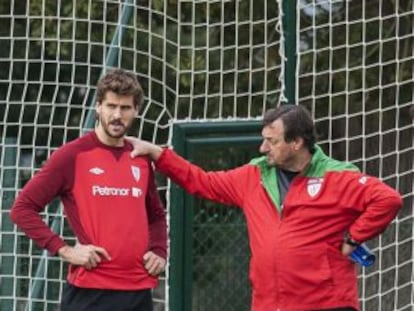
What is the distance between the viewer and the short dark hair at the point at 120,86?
468 centimetres

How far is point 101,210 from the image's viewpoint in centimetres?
464

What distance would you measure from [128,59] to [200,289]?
1367 mm

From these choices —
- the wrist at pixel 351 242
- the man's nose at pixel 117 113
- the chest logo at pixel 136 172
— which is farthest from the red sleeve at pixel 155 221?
the wrist at pixel 351 242

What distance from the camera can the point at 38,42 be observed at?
6.55 m

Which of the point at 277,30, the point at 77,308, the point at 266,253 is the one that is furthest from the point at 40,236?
the point at 277,30

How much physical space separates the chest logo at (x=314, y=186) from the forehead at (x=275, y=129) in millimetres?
231

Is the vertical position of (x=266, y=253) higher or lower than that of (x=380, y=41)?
lower

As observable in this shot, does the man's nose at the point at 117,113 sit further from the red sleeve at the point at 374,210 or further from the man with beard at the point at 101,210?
the red sleeve at the point at 374,210

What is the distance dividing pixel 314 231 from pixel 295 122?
0.46 meters

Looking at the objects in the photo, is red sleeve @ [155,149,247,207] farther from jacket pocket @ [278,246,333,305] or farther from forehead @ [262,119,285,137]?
jacket pocket @ [278,246,333,305]

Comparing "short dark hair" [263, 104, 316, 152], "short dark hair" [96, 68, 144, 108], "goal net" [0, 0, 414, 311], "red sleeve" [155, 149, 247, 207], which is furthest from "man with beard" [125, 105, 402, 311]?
"goal net" [0, 0, 414, 311]

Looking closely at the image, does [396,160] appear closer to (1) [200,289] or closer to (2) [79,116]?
(1) [200,289]

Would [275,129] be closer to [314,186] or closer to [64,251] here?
[314,186]

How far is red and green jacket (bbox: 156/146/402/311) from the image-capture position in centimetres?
474
